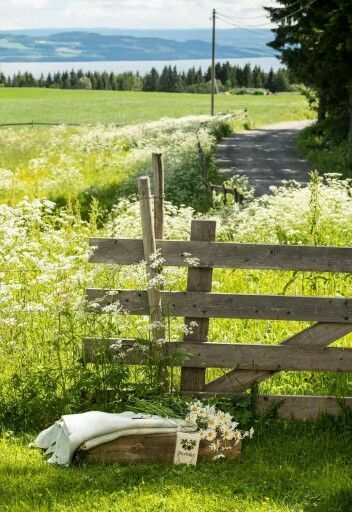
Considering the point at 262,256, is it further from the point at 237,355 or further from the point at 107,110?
the point at 107,110

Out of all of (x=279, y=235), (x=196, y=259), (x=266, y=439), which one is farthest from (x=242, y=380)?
(x=279, y=235)

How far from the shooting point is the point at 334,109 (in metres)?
33.9

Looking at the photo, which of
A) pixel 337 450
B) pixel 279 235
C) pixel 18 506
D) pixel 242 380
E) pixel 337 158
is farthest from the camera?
pixel 337 158

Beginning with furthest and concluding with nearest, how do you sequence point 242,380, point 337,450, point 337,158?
point 337,158 < point 242,380 < point 337,450

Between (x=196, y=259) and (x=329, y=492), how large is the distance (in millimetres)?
2225

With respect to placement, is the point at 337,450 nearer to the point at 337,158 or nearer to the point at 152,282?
the point at 152,282

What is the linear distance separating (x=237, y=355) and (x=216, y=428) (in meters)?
0.77

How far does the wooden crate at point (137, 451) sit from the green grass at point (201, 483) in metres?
0.11

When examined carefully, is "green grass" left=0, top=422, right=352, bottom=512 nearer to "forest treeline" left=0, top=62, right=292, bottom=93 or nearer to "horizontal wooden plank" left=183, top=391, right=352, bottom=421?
"horizontal wooden plank" left=183, top=391, right=352, bottom=421

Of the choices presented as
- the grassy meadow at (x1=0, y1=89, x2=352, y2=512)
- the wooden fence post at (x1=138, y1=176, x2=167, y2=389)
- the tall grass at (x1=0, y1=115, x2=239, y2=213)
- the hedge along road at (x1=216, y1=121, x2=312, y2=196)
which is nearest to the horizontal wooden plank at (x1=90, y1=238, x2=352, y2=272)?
the wooden fence post at (x1=138, y1=176, x2=167, y2=389)

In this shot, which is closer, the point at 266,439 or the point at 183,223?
the point at 266,439

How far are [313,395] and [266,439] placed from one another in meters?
0.89

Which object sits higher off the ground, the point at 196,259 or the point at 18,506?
the point at 196,259

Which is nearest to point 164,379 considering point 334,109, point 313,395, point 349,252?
point 313,395
